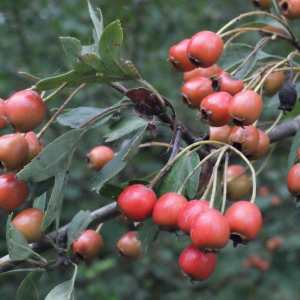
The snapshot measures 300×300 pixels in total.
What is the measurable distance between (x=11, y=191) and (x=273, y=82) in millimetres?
993

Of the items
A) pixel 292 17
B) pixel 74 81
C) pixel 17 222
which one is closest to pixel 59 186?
pixel 17 222

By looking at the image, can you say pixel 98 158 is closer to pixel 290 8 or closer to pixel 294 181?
pixel 294 181

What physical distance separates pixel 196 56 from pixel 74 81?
1.23 feet

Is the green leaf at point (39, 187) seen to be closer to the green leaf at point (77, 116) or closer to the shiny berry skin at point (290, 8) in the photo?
the green leaf at point (77, 116)

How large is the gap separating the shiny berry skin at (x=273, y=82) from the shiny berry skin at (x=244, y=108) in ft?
1.85

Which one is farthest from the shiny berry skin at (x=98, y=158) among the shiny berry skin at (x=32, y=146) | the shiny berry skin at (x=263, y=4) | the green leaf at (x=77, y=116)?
the shiny berry skin at (x=263, y=4)

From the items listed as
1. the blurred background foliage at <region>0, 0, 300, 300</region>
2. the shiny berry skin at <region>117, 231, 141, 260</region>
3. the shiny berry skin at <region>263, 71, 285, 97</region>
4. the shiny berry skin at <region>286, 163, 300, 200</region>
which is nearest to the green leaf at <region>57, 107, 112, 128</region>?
the shiny berry skin at <region>117, 231, 141, 260</region>

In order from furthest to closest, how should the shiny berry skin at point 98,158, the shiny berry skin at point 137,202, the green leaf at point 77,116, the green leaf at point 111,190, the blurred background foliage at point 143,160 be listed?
1. the blurred background foliage at point 143,160
2. the shiny berry skin at point 98,158
3. the green leaf at point 77,116
4. the green leaf at point 111,190
5. the shiny berry skin at point 137,202

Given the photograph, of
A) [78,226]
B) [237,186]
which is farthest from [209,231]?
[237,186]

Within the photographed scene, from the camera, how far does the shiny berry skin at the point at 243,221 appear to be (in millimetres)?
982

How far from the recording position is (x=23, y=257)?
3.59 feet

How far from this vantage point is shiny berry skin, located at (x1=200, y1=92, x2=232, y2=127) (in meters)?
1.13

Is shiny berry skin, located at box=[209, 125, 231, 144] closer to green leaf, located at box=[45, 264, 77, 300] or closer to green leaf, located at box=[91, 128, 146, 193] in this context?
green leaf, located at box=[91, 128, 146, 193]

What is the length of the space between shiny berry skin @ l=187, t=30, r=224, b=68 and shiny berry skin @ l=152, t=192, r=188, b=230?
0.40 meters
